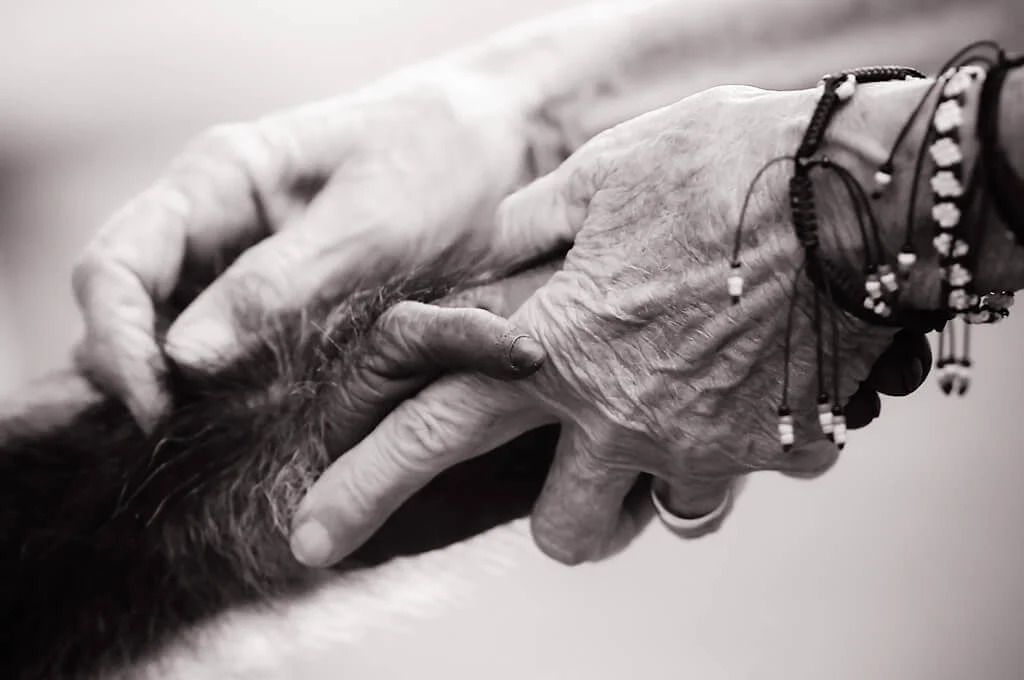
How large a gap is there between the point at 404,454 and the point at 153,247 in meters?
0.27

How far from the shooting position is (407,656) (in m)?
0.92

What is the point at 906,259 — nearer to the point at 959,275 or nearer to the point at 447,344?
the point at 959,275

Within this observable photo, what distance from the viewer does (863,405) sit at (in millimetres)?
611

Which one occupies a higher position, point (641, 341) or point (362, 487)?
point (641, 341)

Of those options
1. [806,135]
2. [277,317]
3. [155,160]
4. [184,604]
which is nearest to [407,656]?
[184,604]

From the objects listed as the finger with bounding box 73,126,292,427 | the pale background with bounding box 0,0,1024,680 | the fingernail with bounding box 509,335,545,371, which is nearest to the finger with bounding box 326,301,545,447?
the fingernail with bounding box 509,335,545,371

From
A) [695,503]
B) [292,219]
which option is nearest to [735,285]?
[695,503]

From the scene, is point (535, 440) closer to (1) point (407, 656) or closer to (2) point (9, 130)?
(1) point (407, 656)

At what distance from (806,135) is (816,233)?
0.17 feet

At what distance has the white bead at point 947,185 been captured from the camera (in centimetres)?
47

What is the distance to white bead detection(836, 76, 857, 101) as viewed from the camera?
0.52 metres

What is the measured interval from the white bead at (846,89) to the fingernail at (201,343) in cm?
48

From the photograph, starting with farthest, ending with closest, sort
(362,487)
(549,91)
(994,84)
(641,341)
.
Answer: (549,91)
(362,487)
(641,341)
(994,84)

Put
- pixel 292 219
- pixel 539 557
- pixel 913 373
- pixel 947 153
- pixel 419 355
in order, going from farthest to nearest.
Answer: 1. pixel 539 557
2. pixel 292 219
3. pixel 419 355
4. pixel 913 373
5. pixel 947 153
